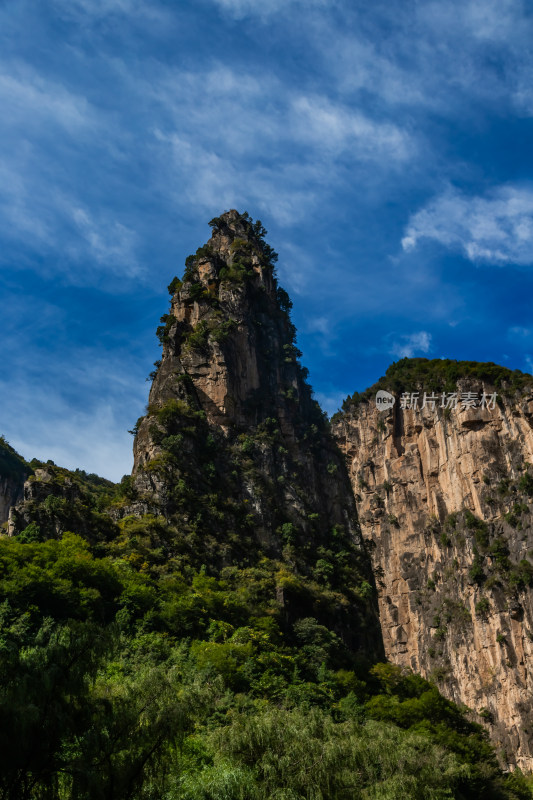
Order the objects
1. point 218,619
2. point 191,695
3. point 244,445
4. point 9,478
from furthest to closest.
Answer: point 9,478, point 244,445, point 218,619, point 191,695

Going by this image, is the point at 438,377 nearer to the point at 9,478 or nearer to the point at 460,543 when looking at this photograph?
the point at 460,543

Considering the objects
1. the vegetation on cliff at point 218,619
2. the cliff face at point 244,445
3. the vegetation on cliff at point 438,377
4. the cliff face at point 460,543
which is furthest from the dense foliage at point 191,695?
the vegetation on cliff at point 438,377

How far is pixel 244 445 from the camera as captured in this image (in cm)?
6088

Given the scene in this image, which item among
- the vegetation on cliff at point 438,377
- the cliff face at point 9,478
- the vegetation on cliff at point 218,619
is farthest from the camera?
the cliff face at point 9,478

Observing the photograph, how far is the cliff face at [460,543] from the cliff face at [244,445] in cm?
279

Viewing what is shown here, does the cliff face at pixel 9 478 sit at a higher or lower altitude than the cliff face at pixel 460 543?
higher

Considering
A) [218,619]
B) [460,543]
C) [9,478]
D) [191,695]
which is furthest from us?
[9,478]

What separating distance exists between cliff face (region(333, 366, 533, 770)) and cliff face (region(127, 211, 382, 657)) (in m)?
2.79

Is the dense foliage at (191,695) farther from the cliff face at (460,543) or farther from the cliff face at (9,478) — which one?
the cliff face at (9,478)

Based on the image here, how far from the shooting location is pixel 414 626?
57.7 meters

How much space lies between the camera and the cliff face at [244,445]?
53.0m

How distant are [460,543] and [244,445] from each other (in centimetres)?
1965

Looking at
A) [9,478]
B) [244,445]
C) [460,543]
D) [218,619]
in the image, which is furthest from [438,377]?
[9,478]

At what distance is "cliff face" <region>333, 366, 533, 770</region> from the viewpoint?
4962 cm
